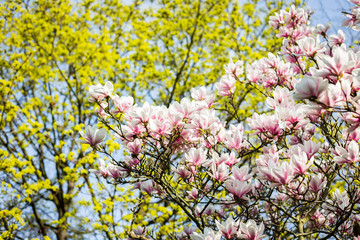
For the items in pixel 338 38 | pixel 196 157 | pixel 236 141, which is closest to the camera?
pixel 196 157

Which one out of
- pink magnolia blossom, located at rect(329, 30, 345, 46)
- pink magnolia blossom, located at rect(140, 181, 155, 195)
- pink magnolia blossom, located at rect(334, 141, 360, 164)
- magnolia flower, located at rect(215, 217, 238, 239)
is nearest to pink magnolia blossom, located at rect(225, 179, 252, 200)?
magnolia flower, located at rect(215, 217, 238, 239)

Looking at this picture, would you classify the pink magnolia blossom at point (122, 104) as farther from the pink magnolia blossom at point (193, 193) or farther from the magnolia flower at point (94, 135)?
the pink magnolia blossom at point (193, 193)

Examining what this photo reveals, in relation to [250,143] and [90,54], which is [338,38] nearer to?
[250,143]

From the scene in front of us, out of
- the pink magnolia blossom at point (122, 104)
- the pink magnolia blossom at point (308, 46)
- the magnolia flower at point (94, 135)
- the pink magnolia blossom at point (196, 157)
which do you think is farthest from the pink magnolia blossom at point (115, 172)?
the pink magnolia blossom at point (308, 46)

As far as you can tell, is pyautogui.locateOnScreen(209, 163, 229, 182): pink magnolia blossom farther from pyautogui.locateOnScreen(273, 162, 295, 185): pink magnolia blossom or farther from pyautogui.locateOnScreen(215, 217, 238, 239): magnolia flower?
pyautogui.locateOnScreen(273, 162, 295, 185): pink magnolia blossom

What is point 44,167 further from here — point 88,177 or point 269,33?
point 269,33

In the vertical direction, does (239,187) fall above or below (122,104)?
below

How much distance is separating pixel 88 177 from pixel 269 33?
20.0ft

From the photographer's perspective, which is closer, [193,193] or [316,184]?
[316,184]

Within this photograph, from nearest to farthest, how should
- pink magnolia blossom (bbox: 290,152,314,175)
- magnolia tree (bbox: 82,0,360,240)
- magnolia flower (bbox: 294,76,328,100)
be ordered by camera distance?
magnolia flower (bbox: 294,76,328,100) < magnolia tree (bbox: 82,0,360,240) < pink magnolia blossom (bbox: 290,152,314,175)

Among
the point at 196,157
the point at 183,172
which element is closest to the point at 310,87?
the point at 196,157

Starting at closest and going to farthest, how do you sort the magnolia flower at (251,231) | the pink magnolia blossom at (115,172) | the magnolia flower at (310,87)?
1. the magnolia flower at (310,87)
2. the magnolia flower at (251,231)
3. the pink magnolia blossom at (115,172)

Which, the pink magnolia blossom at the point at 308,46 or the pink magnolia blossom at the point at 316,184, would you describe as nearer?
the pink magnolia blossom at the point at 316,184

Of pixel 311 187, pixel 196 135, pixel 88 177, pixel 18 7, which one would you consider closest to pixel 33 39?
pixel 18 7
